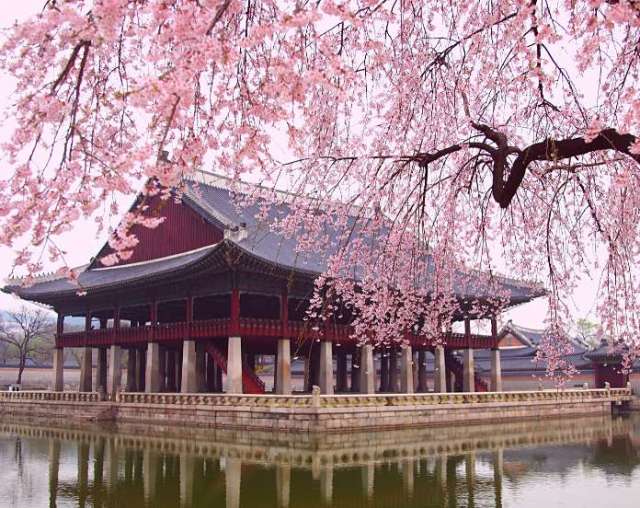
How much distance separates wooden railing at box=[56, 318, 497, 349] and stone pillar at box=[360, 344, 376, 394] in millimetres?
921

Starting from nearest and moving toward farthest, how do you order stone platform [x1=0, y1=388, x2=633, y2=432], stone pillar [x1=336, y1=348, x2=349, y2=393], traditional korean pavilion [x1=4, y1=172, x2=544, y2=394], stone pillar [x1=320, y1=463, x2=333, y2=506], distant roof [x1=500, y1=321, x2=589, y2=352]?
stone pillar [x1=320, y1=463, x2=333, y2=506] → stone platform [x1=0, y1=388, x2=633, y2=432] → traditional korean pavilion [x1=4, y1=172, x2=544, y2=394] → stone pillar [x1=336, y1=348, x2=349, y2=393] → distant roof [x1=500, y1=321, x2=589, y2=352]

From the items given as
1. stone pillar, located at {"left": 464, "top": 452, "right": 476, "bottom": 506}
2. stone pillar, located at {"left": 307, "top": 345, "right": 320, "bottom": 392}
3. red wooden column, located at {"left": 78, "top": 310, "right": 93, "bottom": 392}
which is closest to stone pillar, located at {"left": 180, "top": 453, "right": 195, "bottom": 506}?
stone pillar, located at {"left": 464, "top": 452, "right": 476, "bottom": 506}

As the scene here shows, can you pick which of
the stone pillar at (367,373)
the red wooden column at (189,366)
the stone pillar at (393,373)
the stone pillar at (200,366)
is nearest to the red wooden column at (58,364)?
the stone pillar at (200,366)

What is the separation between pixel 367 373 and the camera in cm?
3241

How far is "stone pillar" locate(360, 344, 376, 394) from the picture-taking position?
106 ft

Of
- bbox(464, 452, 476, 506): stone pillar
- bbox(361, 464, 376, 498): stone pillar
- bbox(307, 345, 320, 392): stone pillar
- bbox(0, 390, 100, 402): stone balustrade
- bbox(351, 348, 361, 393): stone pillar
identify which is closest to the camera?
bbox(464, 452, 476, 506): stone pillar

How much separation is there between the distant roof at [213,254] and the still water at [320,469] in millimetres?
6020

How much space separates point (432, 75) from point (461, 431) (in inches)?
854

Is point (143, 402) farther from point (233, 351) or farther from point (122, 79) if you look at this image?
point (122, 79)

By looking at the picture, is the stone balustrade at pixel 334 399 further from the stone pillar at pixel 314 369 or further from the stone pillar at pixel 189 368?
the stone pillar at pixel 314 369

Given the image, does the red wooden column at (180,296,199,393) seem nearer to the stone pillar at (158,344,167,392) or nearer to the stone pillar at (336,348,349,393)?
the stone pillar at (158,344,167,392)

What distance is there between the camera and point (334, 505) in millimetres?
13484

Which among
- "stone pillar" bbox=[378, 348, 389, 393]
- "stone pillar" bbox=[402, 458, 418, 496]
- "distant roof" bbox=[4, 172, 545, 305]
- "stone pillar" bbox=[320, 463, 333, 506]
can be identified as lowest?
"stone pillar" bbox=[402, 458, 418, 496]

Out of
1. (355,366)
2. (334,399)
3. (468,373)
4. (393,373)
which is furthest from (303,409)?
(393,373)
